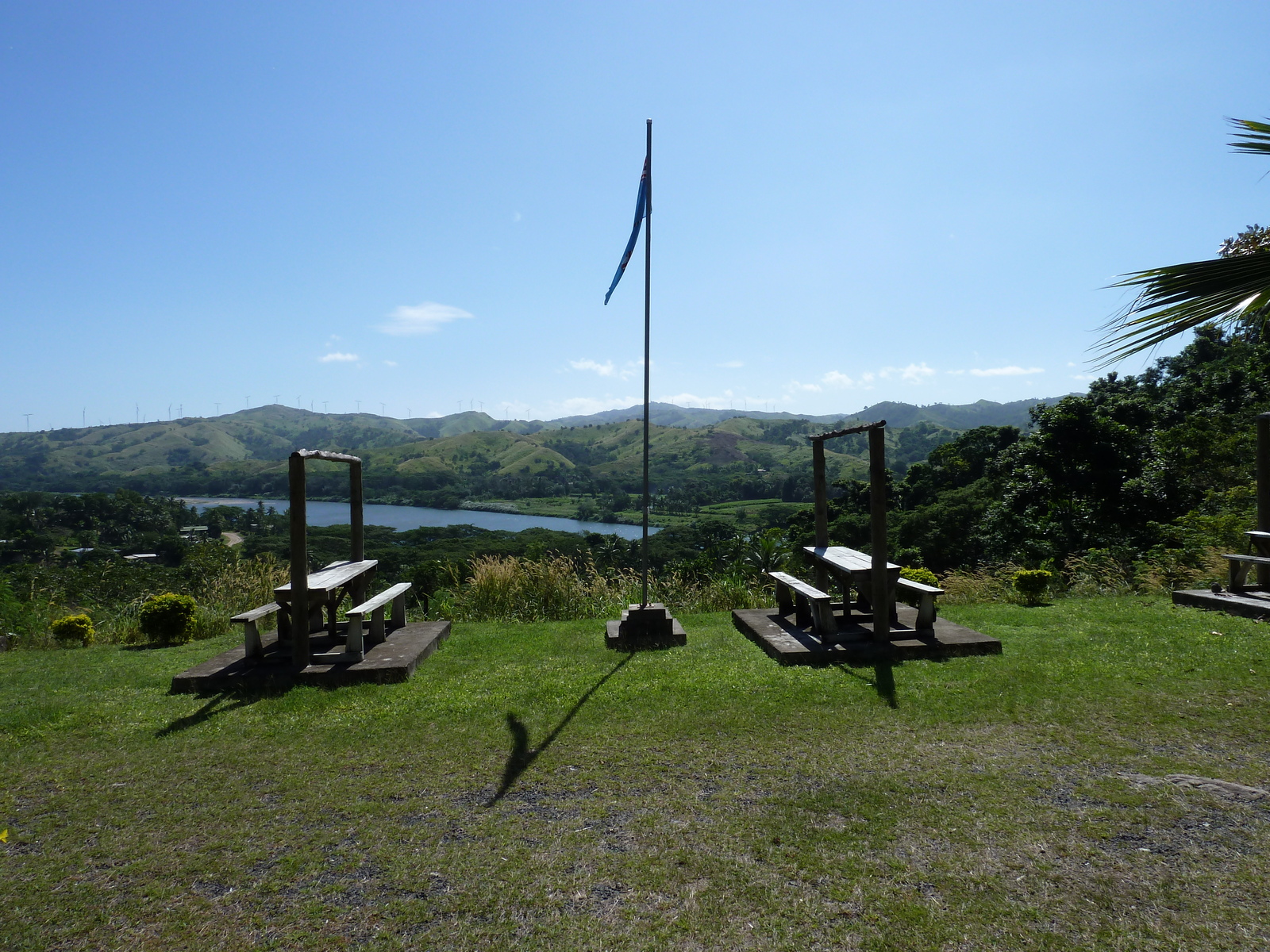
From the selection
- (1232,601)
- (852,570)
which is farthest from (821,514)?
(1232,601)

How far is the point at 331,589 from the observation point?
6.11 m

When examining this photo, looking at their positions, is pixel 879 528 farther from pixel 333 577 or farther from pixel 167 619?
pixel 167 619

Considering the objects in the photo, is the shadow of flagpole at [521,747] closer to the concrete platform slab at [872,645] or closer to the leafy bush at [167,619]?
the concrete platform slab at [872,645]

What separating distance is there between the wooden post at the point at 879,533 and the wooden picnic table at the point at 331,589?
15.7 ft

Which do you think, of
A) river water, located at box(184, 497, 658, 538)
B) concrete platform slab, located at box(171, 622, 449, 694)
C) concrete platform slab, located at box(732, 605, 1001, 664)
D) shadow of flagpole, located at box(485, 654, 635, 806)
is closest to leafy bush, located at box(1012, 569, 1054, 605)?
concrete platform slab, located at box(732, 605, 1001, 664)

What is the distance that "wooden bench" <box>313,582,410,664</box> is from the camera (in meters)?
6.06

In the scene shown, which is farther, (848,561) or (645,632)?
(645,632)

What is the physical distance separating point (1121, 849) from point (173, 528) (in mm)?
66405

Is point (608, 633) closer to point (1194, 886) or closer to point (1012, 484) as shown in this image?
point (1194, 886)

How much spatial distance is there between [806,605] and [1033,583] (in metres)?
3.76

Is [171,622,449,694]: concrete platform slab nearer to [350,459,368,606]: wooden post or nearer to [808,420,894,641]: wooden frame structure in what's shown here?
[350,459,368,606]: wooden post

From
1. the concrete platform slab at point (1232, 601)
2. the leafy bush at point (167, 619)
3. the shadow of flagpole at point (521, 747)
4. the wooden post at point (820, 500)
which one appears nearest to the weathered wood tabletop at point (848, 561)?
the wooden post at point (820, 500)

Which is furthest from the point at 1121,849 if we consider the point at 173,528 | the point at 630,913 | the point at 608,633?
the point at 173,528

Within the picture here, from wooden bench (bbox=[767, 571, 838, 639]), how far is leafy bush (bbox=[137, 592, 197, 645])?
6.80 metres
